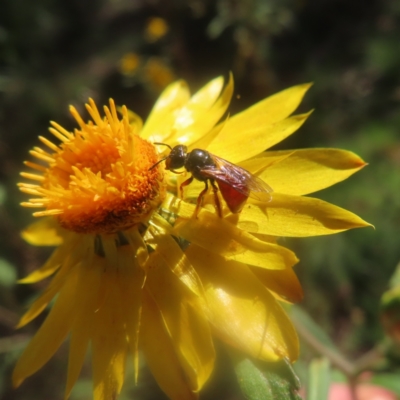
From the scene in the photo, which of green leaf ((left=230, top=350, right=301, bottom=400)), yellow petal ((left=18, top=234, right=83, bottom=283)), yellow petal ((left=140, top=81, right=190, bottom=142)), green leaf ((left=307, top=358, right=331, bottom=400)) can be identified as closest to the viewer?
green leaf ((left=230, top=350, right=301, bottom=400))

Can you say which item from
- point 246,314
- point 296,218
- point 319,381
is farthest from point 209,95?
point 319,381

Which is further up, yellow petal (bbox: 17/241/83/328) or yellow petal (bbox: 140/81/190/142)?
yellow petal (bbox: 140/81/190/142)

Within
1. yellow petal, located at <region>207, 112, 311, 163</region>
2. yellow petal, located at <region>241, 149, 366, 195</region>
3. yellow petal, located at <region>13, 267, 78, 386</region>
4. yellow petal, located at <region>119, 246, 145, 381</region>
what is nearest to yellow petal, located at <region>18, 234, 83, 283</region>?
yellow petal, located at <region>13, 267, 78, 386</region>

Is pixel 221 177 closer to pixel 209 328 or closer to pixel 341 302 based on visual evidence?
pixel 209 328

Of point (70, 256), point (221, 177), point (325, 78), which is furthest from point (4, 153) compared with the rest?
point (325, 78)

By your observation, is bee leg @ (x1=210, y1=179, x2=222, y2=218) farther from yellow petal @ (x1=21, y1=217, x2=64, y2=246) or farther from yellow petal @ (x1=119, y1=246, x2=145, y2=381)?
yellow petal @ (x1=21, y1=217, x2=64, y2=246)

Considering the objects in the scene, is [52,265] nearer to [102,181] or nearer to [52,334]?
[52,334]
